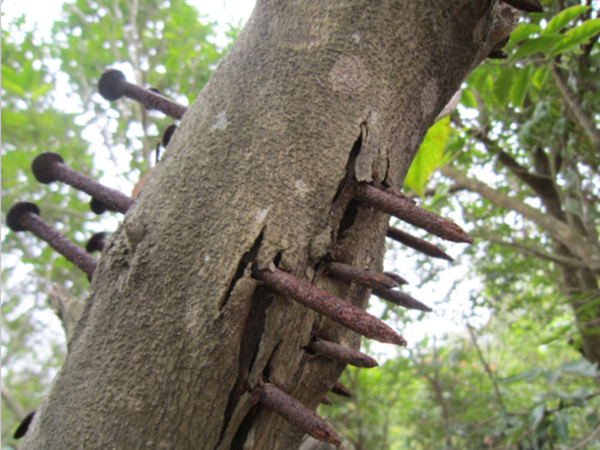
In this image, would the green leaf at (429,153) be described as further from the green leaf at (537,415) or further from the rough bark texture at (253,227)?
the green leaf at (537,415)

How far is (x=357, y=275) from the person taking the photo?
0.64m

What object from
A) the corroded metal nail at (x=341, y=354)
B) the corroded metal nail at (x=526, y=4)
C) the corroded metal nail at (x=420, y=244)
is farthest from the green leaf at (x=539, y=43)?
the corroded metal nail at (x=341, y=354)

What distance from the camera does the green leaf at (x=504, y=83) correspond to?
1630 mm

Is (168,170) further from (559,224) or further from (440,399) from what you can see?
(440,399)

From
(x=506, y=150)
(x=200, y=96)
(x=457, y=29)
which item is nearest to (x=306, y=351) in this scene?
(x=200, y=96)

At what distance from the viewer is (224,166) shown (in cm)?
67

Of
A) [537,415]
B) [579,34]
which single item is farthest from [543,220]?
[579,34]

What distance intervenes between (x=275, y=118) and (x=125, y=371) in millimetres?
423

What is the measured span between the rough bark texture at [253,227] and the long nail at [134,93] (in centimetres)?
17

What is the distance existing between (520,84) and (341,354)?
141 centimetres

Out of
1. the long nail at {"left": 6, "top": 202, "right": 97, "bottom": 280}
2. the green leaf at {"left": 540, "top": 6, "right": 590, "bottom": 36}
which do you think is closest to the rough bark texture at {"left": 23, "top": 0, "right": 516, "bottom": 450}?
the long nail at {"left": 6, "top": 202, "right": 97, "bottom": 280}

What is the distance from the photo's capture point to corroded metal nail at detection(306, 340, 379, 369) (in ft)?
2.04

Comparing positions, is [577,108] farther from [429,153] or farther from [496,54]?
[496,54]

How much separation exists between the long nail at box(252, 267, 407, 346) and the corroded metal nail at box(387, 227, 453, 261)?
36 cm
